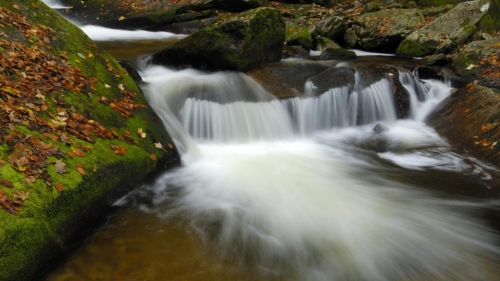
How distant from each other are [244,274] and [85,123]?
293 centimetres

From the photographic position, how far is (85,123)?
183 inches

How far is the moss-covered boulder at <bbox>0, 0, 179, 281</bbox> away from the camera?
3.26 meters

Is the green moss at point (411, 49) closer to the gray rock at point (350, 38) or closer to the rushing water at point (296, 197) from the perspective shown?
the gray rock at point (350, 38)

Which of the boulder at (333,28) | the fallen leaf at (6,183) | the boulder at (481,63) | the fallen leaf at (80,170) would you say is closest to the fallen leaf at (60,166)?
the fallen leaf at (80,170)

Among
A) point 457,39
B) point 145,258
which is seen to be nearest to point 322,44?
point 457,39

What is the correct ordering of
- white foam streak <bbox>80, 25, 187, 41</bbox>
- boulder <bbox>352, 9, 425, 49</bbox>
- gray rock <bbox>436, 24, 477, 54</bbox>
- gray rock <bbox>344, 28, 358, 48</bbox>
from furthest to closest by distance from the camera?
gray rock <bbox>344, 28, 358, 48</bbox>
white foam streak <bbox>80, 25, 187, 41</bbox>
boulder <bbox>352, 9, 425, 49</bbox>
gray rock <bbox>436, 24, 477, 54</bbox>

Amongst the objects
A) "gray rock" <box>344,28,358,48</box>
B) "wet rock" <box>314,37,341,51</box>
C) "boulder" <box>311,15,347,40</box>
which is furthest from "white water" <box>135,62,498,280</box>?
"boulder" <box>311,15,347,40</box>

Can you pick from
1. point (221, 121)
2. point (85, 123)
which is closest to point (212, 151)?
point (221, 121)

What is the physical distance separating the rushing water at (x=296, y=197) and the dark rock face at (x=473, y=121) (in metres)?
0.33

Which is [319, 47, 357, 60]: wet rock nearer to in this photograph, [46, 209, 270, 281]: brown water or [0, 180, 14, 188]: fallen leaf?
[46, 209, 270, 281]: brown water

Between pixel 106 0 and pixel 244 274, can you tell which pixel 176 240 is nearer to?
pixel 244 274

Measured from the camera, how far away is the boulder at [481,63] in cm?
814

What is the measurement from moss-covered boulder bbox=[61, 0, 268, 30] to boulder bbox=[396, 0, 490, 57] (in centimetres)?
789

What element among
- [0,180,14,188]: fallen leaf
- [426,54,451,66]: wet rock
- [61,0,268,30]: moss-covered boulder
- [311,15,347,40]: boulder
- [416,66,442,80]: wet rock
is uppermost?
[61,0,268,30]: moss-covered boulder
